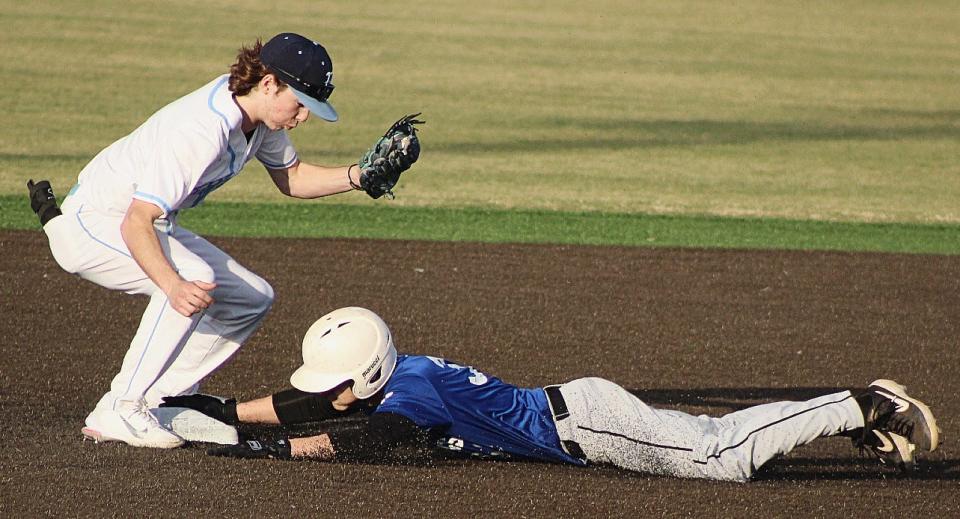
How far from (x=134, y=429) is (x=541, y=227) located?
6.76m

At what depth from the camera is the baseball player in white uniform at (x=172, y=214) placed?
546 cm

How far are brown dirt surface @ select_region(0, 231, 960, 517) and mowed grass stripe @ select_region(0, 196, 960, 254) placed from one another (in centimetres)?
50

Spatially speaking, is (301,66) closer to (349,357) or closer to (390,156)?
(390,156)

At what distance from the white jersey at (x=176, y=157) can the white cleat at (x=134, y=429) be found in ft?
2.91

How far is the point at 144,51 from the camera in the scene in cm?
2233

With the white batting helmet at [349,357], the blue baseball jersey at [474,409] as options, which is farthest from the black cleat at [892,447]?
the white batting helmet at [349,357]

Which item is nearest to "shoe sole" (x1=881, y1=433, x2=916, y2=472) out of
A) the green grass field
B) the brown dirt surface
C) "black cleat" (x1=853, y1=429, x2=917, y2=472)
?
"black cleat" (x1=853, y1=429, x2=917, y2=472)

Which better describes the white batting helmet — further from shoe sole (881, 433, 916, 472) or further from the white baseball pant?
shoe sole (881, 433, 916, 472)

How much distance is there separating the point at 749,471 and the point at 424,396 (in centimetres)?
142

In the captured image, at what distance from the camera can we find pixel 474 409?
5559 millimetres

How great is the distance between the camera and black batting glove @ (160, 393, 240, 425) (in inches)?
237

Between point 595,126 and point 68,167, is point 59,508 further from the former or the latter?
point 595,126

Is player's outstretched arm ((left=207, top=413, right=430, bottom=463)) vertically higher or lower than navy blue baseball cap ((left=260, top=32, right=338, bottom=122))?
lower

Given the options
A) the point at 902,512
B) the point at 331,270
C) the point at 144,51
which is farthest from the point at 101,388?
the point at 144,51
